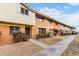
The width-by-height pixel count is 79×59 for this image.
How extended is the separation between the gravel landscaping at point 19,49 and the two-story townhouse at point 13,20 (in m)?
0.88

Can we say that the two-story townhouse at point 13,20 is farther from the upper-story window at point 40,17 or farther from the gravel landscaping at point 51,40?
the gravel landscaping at point 51,40

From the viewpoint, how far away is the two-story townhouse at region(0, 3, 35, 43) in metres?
12.0

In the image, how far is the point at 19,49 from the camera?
11.4m

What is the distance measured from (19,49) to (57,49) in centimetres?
246

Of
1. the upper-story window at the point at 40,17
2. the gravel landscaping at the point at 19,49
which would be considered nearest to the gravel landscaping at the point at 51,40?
the gravel landscaping at the point at 19,49

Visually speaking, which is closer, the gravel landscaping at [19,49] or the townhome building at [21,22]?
the gravel landscaping at [19,49]

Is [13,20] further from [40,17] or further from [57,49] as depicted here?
[57,49]

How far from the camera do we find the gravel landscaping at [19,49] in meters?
10.7

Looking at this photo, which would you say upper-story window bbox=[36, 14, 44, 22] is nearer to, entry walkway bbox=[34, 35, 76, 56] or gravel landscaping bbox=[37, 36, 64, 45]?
gravel landscaping bbox=[37, 36, 64, 45]

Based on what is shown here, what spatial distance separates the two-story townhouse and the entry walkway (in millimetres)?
2710

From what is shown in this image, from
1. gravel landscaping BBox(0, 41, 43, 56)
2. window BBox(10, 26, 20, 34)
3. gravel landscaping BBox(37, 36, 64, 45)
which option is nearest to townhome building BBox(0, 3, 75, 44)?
window BBox(10, 26, 20, 34)

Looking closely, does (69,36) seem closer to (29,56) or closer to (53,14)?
(53,14)

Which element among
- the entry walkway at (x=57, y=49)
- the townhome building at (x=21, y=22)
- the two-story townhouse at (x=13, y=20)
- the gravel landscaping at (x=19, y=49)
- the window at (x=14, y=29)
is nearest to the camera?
the gravel landscaping at (x=19, y=49)

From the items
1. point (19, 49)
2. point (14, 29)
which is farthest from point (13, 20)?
point (19, 49)
